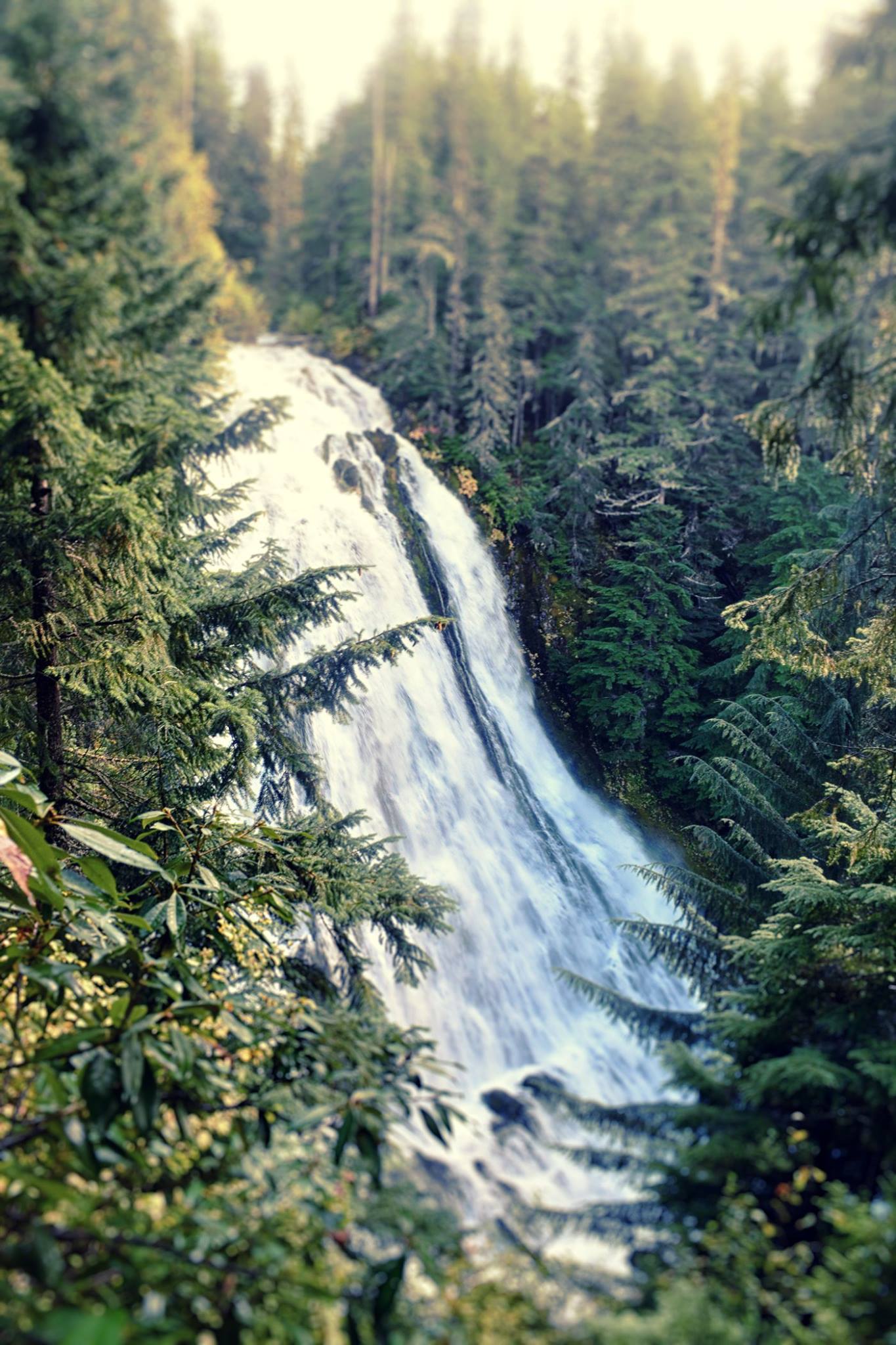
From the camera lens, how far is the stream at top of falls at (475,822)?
4.36m

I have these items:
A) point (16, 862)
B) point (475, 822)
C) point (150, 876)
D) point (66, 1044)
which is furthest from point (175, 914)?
point (475, 822)

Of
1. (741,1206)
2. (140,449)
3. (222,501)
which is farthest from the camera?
(222,501)

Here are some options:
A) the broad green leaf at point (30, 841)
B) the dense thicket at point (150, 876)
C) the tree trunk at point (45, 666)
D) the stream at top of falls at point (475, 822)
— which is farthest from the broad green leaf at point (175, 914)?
the stream at top of falls at point (475, 822)

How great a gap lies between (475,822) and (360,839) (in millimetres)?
1353

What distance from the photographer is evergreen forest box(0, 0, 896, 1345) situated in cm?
253

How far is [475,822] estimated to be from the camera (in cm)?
640

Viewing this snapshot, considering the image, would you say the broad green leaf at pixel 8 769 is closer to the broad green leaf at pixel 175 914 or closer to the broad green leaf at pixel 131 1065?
the broad green leaf at pixel 175 914

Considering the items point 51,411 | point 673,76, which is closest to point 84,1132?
point 51,411

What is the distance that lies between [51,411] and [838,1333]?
4.56 m

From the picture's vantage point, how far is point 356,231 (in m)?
18.8

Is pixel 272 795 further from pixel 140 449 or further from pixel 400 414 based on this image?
pixel 400 414

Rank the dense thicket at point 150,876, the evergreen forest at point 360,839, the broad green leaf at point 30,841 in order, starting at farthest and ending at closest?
the broad green leaf at point 30,841 → the evergreen forest at point 360,839 → the dense thicket at point 150,876

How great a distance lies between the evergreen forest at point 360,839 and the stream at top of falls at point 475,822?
5.2 inches

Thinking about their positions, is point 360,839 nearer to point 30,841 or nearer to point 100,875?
point 100,875
